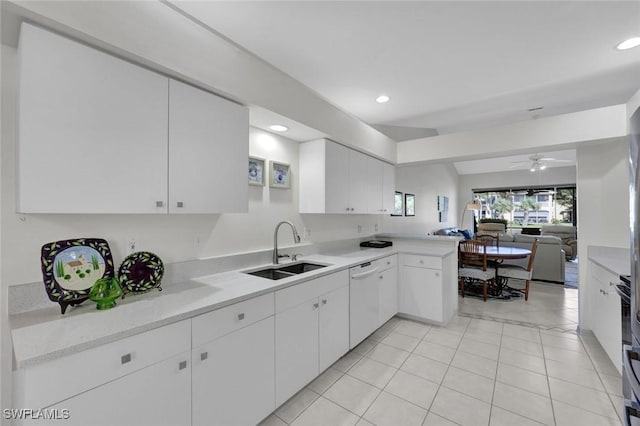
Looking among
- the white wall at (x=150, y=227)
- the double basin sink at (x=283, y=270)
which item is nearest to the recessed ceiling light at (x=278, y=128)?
the white wall at (x=150, y=227)

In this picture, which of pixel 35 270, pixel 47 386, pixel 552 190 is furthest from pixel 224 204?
pixel 552 190

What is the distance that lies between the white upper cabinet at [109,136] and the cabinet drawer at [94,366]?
2.04 ft

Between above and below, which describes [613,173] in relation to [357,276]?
above

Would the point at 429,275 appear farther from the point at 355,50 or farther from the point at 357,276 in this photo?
the point at 355,50

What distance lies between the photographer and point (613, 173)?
113 inches

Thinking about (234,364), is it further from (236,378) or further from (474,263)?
(474,263)

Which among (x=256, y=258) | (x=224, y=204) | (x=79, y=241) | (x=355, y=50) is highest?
(x=355, y=50)

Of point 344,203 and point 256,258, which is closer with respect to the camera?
point 256,258

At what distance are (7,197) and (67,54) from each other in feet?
2.34

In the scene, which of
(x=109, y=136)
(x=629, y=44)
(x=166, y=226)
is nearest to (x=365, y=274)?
(x=166, y=226)

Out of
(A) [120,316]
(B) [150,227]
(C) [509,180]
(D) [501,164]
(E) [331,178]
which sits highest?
(D) [501,164]

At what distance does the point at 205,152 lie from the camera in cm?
170

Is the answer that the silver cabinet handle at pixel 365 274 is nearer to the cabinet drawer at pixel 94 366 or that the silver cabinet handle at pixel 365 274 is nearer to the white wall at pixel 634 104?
the cabinet drawer at pixel 94 366

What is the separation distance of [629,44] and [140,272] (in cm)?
369
